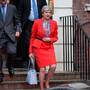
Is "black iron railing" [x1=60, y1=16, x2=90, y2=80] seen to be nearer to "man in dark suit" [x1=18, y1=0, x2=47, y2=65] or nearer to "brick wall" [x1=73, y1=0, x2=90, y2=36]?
"brick wall" [x1=73, y1=0, x2=90, y2=36]

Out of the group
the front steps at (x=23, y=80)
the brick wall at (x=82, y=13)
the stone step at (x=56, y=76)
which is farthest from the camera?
the brick wall at (x=82, y=13)

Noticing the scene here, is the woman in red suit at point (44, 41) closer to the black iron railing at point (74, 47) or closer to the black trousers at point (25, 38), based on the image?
the black trousers at point (25, 38)

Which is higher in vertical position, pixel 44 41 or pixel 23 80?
pixel 44 41

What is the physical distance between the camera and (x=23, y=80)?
Answer: 9.49 meters

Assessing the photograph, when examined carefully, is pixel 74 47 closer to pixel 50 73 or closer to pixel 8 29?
pixel 50 73

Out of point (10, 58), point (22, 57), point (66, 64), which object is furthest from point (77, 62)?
point (10, 58)

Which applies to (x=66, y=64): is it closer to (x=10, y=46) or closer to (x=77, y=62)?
(x=77, y=62)

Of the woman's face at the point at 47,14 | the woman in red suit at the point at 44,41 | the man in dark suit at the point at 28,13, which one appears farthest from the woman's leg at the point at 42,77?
the man in dark suit at the point at 28,13

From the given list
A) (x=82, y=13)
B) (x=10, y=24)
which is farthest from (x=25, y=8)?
(x=82, y=13)

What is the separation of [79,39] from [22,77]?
1.61 metres

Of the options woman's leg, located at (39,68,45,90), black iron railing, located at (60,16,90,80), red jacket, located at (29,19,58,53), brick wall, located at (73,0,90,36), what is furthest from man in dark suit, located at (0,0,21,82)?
brick wall, located at (73,0,90,36)

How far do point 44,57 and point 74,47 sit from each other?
1.79 m

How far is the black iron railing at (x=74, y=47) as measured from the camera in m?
10.2

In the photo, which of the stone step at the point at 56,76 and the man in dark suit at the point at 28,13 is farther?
the man in dark suit at the point at 28,13
